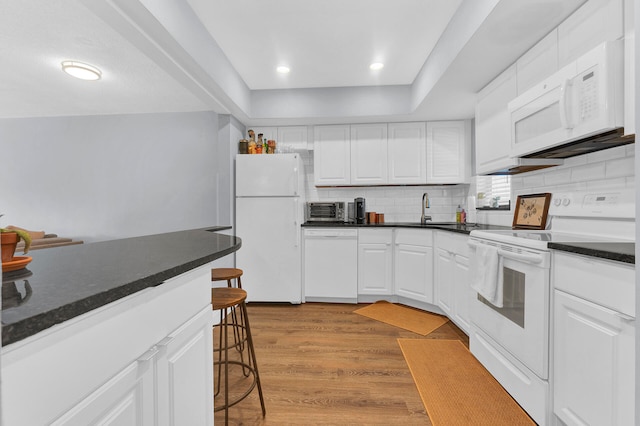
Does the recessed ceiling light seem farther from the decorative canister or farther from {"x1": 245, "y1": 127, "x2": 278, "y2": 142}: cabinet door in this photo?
{"x1": 245, "y1": 127, "x2": 278, "y2": 142}: cabinet door

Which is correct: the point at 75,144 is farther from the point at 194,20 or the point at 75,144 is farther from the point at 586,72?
the point at 586,72

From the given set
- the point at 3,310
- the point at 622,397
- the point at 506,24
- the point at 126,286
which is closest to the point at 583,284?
the point at 622,397

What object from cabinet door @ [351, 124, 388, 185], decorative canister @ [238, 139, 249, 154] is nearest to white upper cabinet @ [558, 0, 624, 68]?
cabinet door @ [351, 124, 388, 185]

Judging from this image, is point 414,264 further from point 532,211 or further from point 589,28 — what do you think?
point 589,28

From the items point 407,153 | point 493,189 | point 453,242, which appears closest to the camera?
point 453,242

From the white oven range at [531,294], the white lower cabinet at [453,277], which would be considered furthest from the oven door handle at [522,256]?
the white lower cabinet at [453,277]

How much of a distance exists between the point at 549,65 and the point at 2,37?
3.94 m

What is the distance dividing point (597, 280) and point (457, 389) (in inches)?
42.8

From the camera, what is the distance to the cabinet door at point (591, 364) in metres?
1.12

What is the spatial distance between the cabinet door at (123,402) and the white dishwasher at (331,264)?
2722 mm

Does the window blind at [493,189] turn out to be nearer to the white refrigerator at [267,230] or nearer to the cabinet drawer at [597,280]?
the cabinet drawer at [597,280]

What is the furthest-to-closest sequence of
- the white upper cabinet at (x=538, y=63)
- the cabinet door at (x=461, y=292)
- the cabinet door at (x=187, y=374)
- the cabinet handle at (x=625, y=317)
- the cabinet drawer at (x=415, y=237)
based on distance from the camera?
1. the cabinet drawer at (x=415, y=237)
2. the cabinet door at (x=461, y=292)
3. the white upper cabinet at (x=538, y=63)
4. the cabinet handle at (x=625, y=317)
5. the cabinet door at (x=187, y=374)

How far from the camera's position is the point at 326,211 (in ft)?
12.6

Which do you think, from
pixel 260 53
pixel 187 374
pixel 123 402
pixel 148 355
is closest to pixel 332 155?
pixel 260 53
